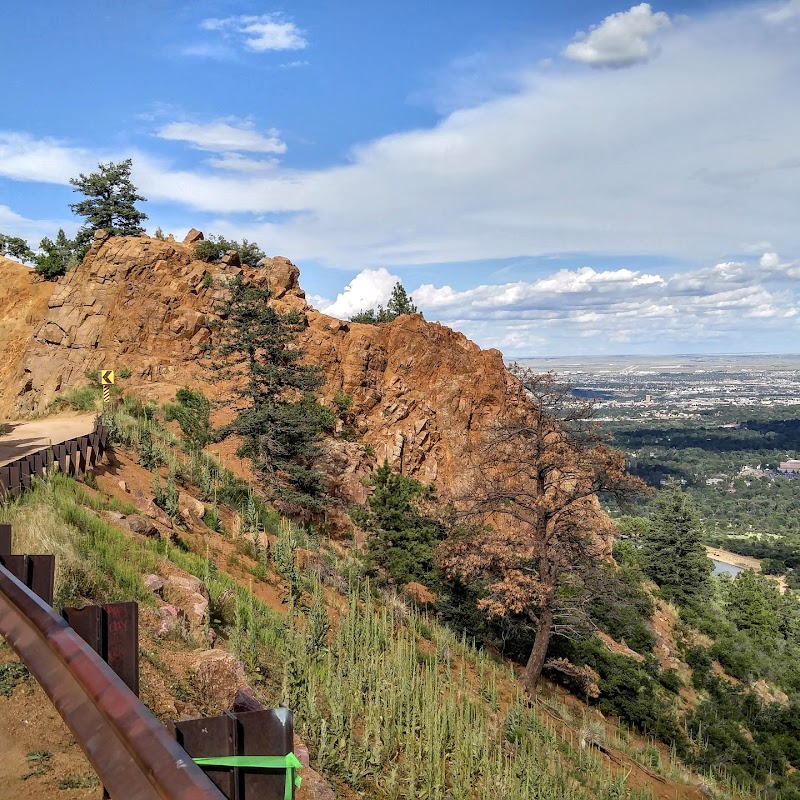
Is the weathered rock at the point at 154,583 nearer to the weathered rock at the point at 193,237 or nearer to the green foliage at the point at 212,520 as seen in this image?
the green foliage at the point at 212,520

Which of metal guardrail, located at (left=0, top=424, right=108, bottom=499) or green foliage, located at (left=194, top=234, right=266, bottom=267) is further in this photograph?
green foliage, located at (left=194, top=234, right=266, bottom=267)

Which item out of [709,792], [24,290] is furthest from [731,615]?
[24,290]

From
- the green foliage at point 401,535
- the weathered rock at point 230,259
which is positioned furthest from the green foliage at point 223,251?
the green foliage at point 401,535

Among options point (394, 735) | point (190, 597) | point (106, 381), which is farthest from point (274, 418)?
point (394, 735)

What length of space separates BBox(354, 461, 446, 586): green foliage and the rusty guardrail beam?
49.6ft

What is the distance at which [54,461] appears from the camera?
36.1 feet

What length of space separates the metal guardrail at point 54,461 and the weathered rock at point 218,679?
518 cm

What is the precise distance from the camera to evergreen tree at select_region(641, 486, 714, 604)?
3725cm

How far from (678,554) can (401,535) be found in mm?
27540

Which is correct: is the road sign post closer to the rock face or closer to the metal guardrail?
the rock face

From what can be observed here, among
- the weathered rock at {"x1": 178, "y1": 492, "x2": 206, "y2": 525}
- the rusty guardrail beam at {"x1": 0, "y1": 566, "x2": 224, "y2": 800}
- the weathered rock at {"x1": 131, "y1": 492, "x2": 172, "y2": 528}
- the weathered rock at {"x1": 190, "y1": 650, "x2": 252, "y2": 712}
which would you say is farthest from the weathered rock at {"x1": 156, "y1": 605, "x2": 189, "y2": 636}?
the weathered rock at {"x1": 178, "y1": 492, "x2": 206, "y2": 525}

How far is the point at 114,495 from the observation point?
12.0 m

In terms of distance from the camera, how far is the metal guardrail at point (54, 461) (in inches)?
367

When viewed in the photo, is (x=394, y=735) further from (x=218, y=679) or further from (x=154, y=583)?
(x=154, y=583)
